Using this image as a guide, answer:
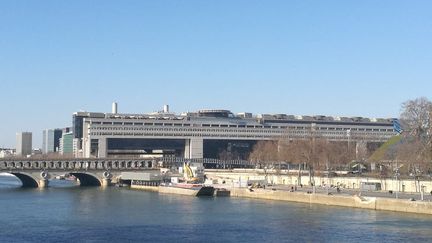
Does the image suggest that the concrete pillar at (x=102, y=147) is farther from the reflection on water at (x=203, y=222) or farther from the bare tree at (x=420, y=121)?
the bare tree at (x=420, y=121)

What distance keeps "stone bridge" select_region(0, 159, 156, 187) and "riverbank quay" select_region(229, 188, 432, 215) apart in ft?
162

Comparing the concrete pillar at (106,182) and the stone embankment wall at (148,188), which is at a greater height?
the concrete pillar at (106,182)

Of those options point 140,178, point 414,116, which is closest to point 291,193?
point 414,116

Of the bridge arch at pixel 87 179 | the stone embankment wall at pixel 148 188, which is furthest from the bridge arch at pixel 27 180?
the stone embankment wall at pixel 148 188

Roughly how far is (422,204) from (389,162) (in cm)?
4268

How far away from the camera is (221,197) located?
101688 millimetres

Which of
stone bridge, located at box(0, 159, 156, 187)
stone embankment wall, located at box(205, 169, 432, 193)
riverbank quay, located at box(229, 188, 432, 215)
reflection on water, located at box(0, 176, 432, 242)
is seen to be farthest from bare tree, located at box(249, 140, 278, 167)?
reflection on water, located at box(0, 176, 432, 242)

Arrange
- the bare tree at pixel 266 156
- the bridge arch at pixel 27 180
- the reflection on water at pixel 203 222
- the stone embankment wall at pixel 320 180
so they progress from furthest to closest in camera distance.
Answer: the bare tree at pixel 266 156 → the bridge arch at pixel 27 180 → the stone embankment wall at pixel 320 180 → the reflection on water at pixel 203 222

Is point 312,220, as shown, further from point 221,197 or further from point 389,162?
point 389,162

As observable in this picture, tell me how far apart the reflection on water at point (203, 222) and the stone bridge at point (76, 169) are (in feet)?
168

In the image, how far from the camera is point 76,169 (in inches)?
5674

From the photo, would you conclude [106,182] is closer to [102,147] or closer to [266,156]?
[266,156]

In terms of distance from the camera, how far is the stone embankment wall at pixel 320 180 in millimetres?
90062

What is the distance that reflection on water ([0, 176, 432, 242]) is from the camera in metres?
54.1
